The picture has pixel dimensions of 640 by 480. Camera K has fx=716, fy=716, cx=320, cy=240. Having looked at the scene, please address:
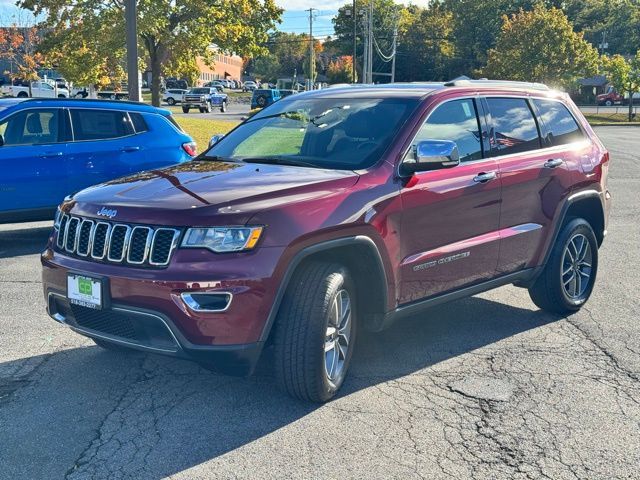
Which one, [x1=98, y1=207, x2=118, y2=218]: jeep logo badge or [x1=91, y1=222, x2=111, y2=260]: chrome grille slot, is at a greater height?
[x1=98, y1=207, x2=118, y2=218]: jeep logo badge

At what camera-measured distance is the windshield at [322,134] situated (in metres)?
4.66


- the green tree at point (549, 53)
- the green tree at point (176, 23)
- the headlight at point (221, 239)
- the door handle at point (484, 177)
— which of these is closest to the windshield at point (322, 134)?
the door handle at point (484, 177)

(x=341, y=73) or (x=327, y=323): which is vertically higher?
(x=341, y=73)

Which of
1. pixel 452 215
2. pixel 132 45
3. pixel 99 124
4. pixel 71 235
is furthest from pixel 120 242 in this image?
pixel 132 45

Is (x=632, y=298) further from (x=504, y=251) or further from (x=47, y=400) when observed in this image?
(x=47, y=400)

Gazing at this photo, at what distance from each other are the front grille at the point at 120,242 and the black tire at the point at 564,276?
132 inches

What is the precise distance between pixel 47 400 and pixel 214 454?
127 cm

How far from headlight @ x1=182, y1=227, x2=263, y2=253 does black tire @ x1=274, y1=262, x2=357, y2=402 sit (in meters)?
0.41

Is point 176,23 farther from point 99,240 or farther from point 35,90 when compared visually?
point 35,90

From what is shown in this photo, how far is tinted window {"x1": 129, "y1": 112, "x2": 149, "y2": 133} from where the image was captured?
30.9 ft

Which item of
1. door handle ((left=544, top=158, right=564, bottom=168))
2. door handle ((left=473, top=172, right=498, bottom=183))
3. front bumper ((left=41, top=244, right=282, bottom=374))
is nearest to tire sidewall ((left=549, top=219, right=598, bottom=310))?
door handle ((left=544, top=158, right=564, bottom=168))

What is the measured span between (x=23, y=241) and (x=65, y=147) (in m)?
1.40

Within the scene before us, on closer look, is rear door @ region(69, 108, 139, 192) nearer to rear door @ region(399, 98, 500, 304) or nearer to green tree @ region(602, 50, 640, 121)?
rear door @ region(399, 98, 500, 304)

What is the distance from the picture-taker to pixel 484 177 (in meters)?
5.05
